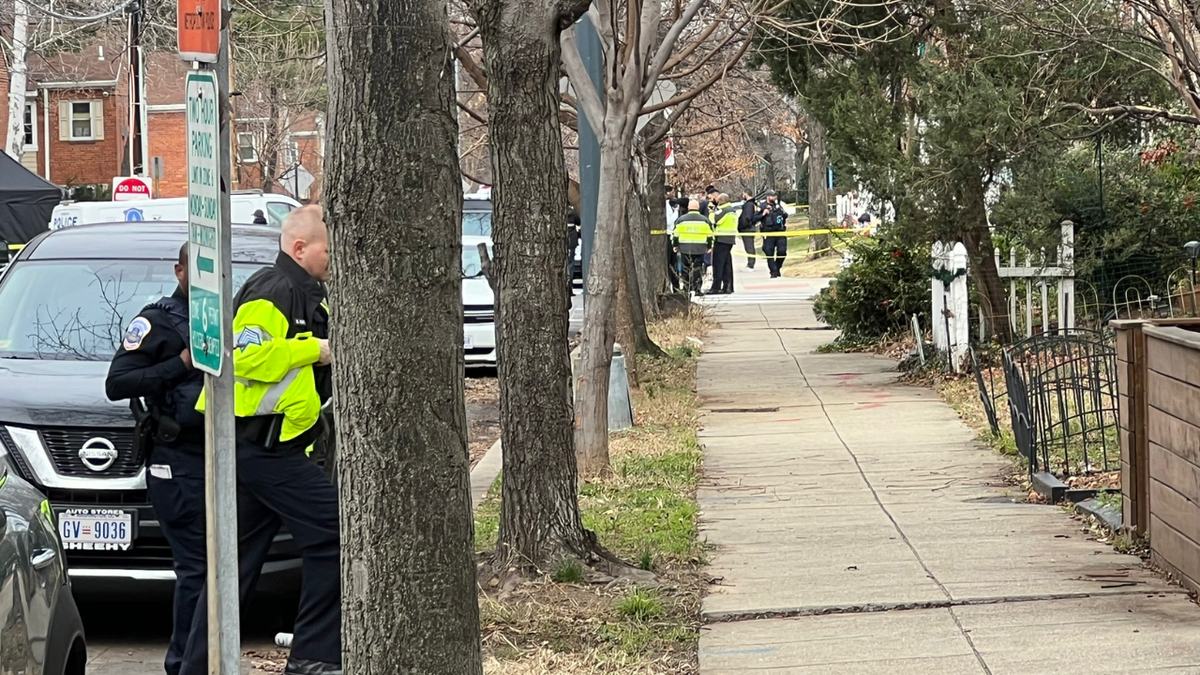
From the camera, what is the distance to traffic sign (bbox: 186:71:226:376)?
176 inches

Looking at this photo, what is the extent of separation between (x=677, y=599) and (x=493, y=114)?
8.12 feet

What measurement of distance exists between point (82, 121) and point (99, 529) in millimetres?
52559

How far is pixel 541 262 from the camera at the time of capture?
7.61 metres

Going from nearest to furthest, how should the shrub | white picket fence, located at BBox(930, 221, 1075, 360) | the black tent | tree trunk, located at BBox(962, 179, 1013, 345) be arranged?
tree trunk, located at BBox(962, 179, 1013, 345), white picket fence, located at BBox(930, 221, 1075, 360), the shrub, the black tent

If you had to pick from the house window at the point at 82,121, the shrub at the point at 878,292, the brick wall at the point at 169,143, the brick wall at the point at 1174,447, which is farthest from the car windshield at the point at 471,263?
the house window at the point at 82,121

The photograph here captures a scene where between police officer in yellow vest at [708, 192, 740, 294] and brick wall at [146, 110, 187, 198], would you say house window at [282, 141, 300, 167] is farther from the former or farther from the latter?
police officer in yellow vest at [708, 192, 740, 294]

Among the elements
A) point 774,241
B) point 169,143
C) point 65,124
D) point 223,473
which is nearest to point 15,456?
point 223,473

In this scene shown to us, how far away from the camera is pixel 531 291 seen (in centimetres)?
759

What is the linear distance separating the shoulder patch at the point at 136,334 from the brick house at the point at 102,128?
41983 millimetres

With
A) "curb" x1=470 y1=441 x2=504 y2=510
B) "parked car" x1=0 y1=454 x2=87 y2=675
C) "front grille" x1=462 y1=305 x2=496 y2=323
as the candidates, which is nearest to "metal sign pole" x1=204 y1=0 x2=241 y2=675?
"parked car" x1=0 y1=454 x2=87 y2=675

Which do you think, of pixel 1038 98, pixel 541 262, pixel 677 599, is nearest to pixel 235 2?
pixel 1038 98

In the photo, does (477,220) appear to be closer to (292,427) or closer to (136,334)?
(136,334)

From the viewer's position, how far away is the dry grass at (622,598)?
6250mm

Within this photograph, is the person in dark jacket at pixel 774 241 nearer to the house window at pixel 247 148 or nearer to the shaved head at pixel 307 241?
the house window at pixel 247 148
